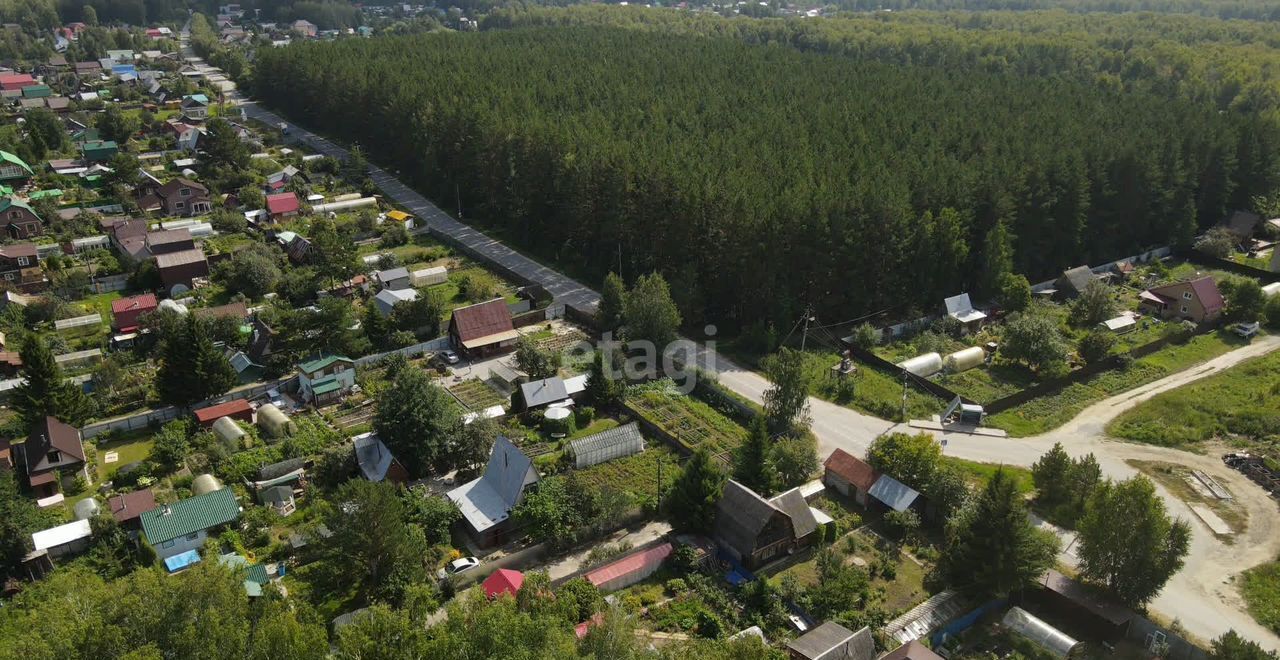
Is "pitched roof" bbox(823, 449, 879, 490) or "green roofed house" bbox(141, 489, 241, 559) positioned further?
"pitched roof" bbox(823, 449, 879, 490)

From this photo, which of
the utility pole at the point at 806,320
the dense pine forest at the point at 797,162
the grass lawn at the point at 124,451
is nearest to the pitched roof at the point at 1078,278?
the dense pine forest at the point at 797,162

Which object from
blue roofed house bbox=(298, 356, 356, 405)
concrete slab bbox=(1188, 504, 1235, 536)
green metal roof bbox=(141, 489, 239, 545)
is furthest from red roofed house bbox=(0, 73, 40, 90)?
concrete slab bbox=(1188, 504, 1235, 536)

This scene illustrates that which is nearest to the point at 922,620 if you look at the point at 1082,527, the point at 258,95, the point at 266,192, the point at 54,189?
the point at 1082,527

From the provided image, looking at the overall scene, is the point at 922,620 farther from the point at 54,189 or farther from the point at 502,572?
the point at 54,189

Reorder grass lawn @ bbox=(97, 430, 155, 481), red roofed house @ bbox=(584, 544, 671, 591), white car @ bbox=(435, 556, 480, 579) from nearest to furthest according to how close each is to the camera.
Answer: red roofed house @ bbox=(584, 544, 671, 591) → white car @ bbox=(435, 556, 480, 579) → grass lawn @ bbox=(97, 430, 155, 481)

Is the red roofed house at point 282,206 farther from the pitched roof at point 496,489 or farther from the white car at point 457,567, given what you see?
the white car at point 457,567

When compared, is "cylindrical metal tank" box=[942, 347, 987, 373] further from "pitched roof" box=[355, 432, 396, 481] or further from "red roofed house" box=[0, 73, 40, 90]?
"red roofed house" box=[0, 73, 40, 90]
